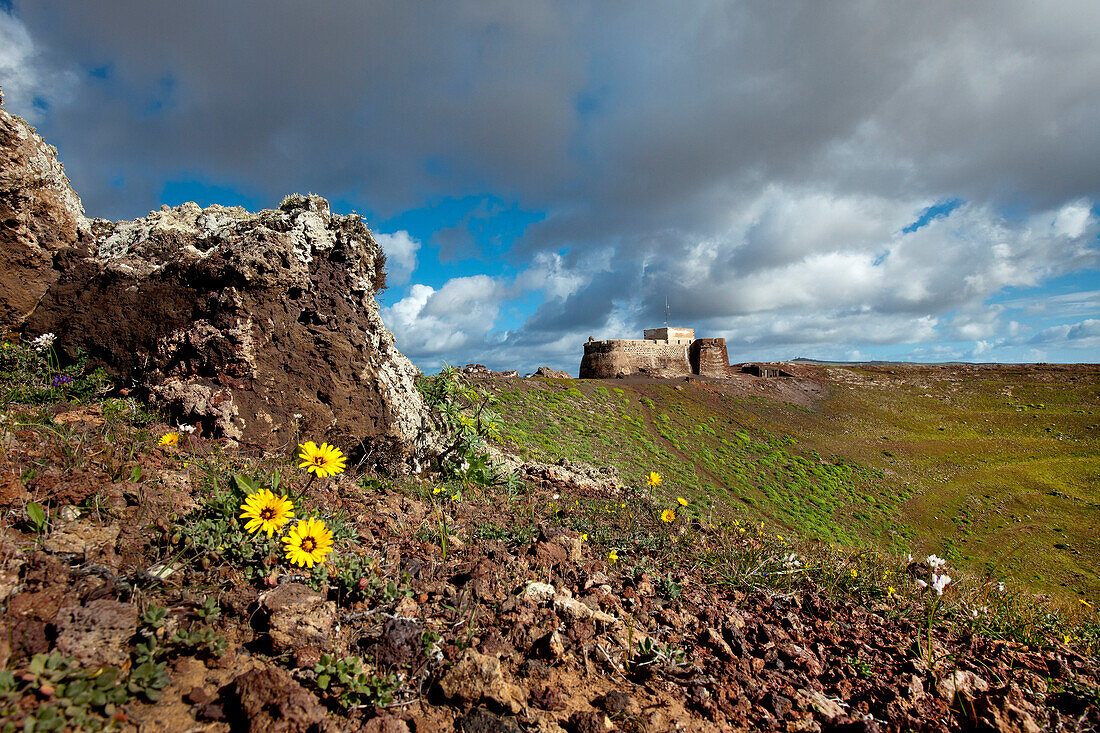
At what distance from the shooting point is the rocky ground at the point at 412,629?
1550 mm

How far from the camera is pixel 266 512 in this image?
2135 millimetres

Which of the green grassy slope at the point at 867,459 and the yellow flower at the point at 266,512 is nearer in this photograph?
the yellow flower at the point at 266,512

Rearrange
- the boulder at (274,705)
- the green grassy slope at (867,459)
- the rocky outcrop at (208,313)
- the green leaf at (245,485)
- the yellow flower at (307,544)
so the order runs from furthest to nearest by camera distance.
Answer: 1. the green grassy slope at (867,459)
2. the rocky outcrop at (208,313)
3. the green leaf at (245,485)
4. the yellow flower at (307,544)
5. the boulder at (274,705)

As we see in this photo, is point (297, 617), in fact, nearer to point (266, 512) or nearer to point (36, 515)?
point (266, 512)

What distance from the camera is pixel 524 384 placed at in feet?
60.3

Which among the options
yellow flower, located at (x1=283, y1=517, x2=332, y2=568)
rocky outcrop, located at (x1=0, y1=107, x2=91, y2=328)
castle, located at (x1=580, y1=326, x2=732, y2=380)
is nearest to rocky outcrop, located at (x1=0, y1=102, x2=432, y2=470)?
rocky outcrop, located at (x1=0, y1=107, x2=91, y2=328)

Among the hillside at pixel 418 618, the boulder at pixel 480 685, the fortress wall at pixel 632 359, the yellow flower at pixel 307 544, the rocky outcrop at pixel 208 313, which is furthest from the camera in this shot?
the fortress wall at pixel 632 359

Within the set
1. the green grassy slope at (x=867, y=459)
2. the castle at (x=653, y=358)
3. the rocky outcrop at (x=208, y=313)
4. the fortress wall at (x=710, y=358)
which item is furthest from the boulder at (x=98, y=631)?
the fortress wall at (x=710, y=358)

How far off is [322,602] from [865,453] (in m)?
23.2

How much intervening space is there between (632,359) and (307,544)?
2942cm

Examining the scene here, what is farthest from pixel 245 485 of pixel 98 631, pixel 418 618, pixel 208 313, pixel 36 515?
pixel 208 313

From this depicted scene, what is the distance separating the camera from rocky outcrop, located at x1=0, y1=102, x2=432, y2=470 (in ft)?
12.5

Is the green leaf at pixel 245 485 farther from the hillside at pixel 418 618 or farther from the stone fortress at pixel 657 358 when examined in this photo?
the stone fortress at pixel 657 358

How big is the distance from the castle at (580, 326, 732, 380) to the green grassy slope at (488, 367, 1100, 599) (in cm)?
528
